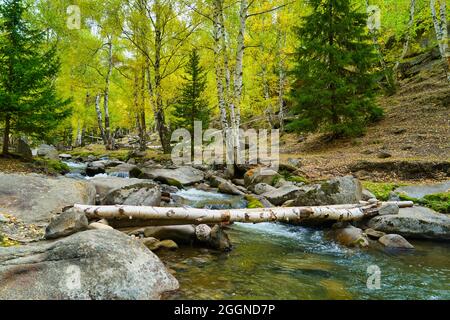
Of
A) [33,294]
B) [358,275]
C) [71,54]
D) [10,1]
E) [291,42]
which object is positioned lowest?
[358,275]

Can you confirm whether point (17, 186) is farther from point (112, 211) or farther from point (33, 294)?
point (33, 294)

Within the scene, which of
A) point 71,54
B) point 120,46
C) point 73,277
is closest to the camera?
point 73,277

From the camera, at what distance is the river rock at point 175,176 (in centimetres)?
1299

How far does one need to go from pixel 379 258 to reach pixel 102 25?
21.2 m

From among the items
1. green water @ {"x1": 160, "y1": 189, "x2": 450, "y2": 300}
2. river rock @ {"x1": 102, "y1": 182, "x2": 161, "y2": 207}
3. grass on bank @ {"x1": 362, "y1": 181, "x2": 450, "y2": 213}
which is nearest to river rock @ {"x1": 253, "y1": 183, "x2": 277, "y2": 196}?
grass on bank @ {"x1": 362, "y1": 181, "x2": 450, "y2": 213}

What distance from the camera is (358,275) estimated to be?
509cm

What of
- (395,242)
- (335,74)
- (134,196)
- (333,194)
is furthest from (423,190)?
(335,74)

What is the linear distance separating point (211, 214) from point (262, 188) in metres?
5.55

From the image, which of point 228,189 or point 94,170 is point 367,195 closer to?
point 228,189

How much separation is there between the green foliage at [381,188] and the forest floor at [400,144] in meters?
0.97

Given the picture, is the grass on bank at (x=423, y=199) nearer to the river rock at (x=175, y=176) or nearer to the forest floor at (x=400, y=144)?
the forest floor at (x=400, y=144)

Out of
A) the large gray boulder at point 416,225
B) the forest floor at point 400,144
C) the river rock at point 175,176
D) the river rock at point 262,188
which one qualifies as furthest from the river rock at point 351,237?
the river rock at point 175,176

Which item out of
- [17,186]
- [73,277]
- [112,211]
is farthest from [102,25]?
[73,277]

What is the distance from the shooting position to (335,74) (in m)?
16.6
